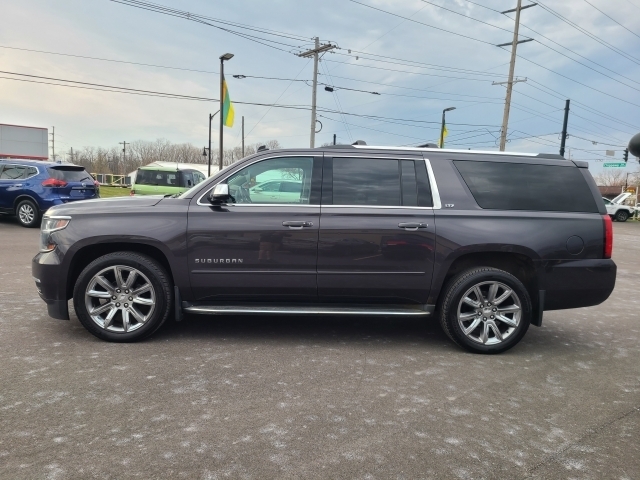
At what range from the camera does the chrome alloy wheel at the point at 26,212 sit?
12555 millimetres

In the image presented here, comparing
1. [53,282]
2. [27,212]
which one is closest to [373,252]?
[53,282]

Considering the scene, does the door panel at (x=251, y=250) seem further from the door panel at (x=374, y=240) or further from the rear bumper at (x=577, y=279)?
the rear bumper at (x=577, y=279)

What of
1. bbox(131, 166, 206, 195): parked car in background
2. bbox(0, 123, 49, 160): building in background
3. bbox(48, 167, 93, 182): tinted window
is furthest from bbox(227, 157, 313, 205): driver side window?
bbox(0, 123, 49, 160): building in background

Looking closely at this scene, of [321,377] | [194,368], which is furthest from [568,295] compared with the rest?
[194,368]

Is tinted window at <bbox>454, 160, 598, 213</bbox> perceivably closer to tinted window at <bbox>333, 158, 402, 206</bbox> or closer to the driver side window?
tinted window at <bbox>333, 158, 402, 206</bbox>

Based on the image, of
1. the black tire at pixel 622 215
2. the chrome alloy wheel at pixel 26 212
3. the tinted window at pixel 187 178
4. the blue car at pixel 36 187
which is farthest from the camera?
the black tire at pixel 622 215

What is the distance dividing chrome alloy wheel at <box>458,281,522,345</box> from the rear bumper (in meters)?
0.38

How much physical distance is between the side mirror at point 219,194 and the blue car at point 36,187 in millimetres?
9636

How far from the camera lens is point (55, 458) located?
99.0 inches

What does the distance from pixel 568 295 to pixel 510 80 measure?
86.5 feet

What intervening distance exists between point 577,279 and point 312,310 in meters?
2.47

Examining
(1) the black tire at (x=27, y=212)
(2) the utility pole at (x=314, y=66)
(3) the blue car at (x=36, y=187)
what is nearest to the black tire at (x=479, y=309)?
(3) the blue car at (x=36, y=187)

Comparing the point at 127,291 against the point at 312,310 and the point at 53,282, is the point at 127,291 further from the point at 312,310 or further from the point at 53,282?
the point at 312,310

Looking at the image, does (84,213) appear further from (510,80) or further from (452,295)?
(510,80)
